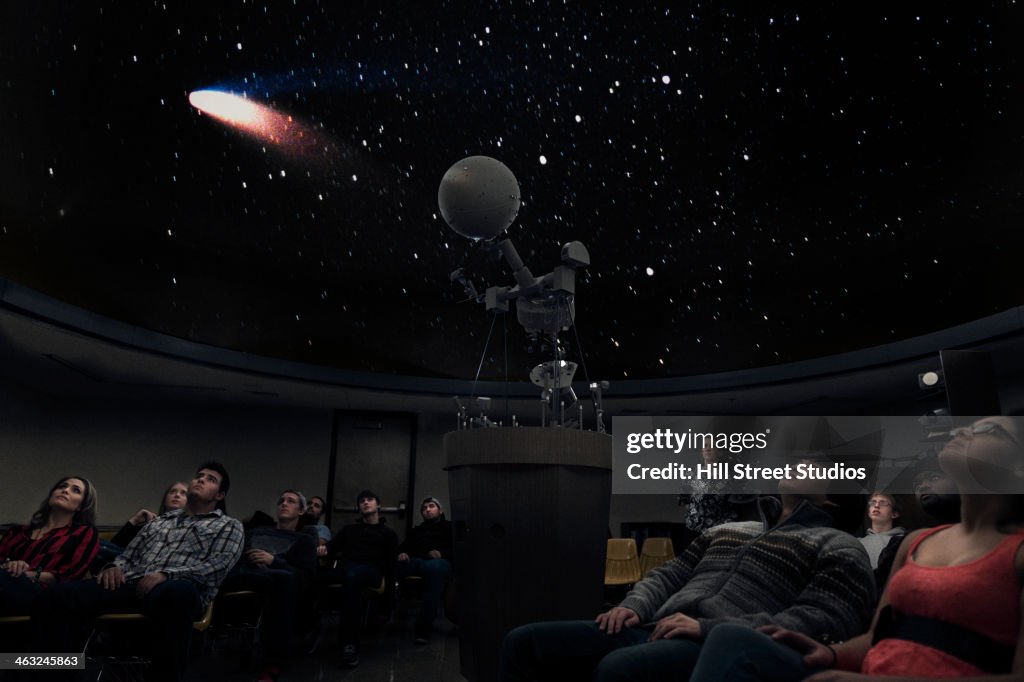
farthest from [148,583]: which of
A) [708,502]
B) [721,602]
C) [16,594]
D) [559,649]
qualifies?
[708,502]

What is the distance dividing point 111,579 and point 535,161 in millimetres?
4339

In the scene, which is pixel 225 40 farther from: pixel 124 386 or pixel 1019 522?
pixel 124 386

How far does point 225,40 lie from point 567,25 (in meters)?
2.23

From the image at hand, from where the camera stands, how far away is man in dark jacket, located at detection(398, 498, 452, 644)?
4480 millimetres

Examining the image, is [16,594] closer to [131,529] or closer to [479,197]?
[131,529]

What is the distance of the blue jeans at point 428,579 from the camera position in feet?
14.6

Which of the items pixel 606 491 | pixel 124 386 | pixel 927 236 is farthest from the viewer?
pixel 124 386

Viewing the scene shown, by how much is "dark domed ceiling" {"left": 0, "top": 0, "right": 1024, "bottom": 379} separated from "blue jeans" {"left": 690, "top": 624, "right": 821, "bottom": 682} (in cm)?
395

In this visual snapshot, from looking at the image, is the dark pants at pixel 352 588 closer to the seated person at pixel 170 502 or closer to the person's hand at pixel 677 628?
the seated person at pixel 170 502

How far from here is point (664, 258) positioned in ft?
23.2

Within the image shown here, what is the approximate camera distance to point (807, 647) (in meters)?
1.28

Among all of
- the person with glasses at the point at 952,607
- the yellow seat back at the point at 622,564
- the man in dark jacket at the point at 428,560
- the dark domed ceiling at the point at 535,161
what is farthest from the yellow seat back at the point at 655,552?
the person with glasses at the point at 952,607

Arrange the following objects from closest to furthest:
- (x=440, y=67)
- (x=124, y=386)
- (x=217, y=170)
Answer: (x=440, y=67) → (x=217, y=170) → (x=124, y=386)

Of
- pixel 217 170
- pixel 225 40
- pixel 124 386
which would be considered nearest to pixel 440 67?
pixel 225 40
